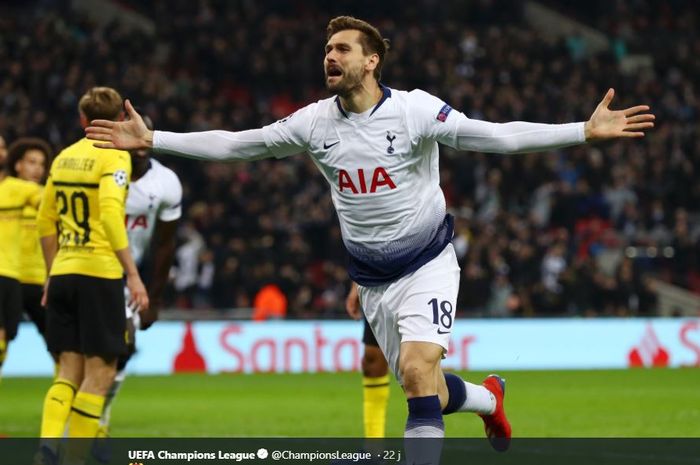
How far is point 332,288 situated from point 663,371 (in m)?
6.03

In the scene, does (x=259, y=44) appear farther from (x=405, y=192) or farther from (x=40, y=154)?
(x=405, y=192)

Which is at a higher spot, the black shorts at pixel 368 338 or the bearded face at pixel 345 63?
the bearded face at pixel 345 63

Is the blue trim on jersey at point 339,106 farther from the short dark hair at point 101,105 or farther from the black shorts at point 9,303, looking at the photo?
the black shorts at point 9,303

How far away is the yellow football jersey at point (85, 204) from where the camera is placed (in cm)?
793

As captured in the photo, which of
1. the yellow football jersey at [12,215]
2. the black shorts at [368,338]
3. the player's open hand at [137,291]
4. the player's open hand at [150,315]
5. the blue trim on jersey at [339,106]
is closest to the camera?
the blue trim on jersey at [339,106]

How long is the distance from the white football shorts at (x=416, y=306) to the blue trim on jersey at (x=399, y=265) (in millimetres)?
28

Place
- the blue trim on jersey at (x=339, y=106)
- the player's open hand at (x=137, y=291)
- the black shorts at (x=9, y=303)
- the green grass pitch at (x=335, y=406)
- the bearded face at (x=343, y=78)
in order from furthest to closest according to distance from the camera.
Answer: the green grass pitch at (x=335, y=406) < the black shorts at (x=9, y=303) < the player's open hand at (x=137, y=291) < the blue trim on jersey at (x=339, y=106) < the bearded face at (x=343, y=78)

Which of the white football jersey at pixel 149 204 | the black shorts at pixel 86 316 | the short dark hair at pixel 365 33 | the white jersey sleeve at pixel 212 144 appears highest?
the short dark hair at pixel 365 33

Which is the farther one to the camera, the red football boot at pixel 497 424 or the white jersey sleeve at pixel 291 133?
the red football boot at pixel 497 424

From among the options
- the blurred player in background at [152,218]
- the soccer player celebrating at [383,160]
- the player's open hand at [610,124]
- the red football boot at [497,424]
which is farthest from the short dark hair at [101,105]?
the player's open hand at [610,124]

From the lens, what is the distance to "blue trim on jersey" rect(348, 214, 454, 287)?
6984 millimetres

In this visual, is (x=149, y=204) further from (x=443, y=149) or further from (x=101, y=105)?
(x=443, y=149)

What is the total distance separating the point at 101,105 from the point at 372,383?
8.51 ft

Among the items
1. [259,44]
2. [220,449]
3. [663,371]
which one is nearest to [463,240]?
[663,371]
